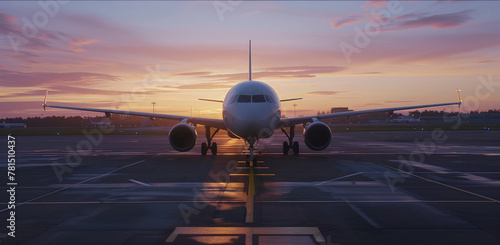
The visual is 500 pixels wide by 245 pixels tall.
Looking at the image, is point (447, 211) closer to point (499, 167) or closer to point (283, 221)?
point (283, 221)

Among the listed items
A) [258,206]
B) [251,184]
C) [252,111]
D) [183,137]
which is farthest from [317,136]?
[258,206]

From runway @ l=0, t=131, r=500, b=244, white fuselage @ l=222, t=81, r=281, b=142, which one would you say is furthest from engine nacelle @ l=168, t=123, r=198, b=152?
runway @ l=0, t=131, r=500, b=244

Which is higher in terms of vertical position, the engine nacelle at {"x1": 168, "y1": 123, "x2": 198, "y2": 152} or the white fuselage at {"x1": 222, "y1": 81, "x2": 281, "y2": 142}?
the white fuselage at {"x1": 222, "y1": 81, "x2": 281, "y2": 142}

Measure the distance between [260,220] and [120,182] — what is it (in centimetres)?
684

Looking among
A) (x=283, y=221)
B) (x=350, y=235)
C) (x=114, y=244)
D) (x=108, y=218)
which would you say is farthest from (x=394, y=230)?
(x=108, y=218)

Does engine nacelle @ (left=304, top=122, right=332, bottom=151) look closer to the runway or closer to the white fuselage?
the white fuselage

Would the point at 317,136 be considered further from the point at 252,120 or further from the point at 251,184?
the point at 251,184

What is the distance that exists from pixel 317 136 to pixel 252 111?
4979mm

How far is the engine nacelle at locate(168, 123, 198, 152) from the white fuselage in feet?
9.02

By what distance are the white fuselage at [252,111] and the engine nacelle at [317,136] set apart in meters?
2.15

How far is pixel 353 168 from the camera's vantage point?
16.5 meters

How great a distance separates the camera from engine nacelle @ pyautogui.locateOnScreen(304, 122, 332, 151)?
2059 centimetres

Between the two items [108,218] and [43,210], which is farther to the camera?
[43,210]

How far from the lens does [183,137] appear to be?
21562 mm
